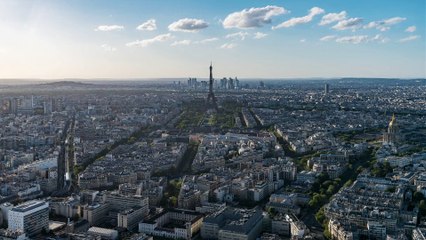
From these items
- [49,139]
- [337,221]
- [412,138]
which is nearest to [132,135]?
[49,139]

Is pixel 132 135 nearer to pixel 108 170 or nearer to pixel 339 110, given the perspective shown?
pixel 108 170

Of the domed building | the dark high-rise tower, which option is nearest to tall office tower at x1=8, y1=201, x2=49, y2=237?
the domed building

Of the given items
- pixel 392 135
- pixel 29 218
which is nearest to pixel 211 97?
pixel 392 135

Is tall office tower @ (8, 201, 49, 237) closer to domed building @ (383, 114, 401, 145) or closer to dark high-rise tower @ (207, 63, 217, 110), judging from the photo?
domed building @ (383, 114, 401, 145)

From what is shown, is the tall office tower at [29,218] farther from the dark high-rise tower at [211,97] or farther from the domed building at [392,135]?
the dark high-rise tower at [211,97]

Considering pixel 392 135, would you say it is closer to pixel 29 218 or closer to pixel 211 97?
pixel 29 218

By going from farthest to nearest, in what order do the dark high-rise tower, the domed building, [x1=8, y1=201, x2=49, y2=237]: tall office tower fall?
1. the dark high-rise tower
2. the domed building
3. [x1=8, y1=201, x2=49, y2=237]: tall office tower

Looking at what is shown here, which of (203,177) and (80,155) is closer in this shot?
(203,177)

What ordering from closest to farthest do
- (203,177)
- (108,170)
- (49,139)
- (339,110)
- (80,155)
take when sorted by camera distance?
(203,177) < (108,170) < (80,155) < (49,139) < (339,110)
